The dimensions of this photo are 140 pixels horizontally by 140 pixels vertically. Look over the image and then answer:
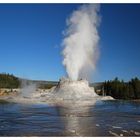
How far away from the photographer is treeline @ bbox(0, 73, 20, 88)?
16.3 ft

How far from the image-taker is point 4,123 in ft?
15.8

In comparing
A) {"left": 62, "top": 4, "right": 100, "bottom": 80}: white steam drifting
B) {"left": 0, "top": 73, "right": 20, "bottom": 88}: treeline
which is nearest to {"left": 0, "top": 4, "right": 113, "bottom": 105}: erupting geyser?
{"left": 62, "top": 4, "right": 100, "bottom": 80}: white steam drifting

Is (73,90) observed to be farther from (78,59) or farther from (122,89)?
(122,89)

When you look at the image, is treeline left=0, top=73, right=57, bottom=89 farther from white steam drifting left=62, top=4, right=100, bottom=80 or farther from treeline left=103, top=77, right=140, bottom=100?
treeline left=103, top=77, right=140, bottom=100

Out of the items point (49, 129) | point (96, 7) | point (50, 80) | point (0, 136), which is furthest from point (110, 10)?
point (0, 136)

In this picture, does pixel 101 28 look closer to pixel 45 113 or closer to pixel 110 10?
pixel 110 10

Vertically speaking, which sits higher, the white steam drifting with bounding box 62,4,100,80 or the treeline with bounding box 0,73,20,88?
the white steam drifting with bounding box 62,4,100,80

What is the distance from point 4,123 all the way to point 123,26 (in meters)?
1.54

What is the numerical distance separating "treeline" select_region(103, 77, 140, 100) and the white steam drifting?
0.27 m

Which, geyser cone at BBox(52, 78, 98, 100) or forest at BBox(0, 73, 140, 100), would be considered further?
geyser cone at BBox(52, 78, 98, 100)

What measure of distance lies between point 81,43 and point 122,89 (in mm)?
679

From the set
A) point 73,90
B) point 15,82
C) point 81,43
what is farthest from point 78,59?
point 15,82

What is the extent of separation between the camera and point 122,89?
5359mm

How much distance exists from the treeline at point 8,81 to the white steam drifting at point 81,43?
53 cm
